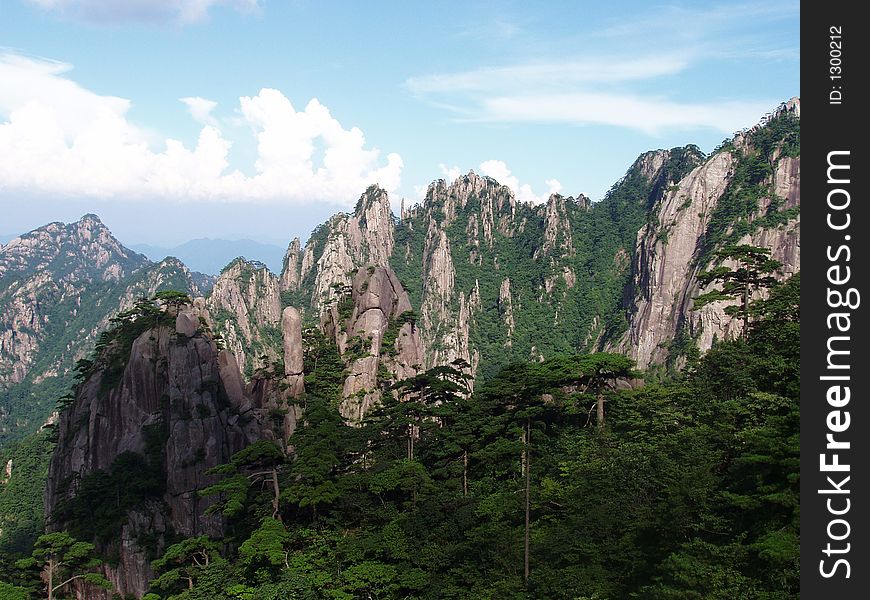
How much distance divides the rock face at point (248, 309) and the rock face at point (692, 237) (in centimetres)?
7474

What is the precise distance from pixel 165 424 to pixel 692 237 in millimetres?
94548

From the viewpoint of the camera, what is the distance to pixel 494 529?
2519 centimetres

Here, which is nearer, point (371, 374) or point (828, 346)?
point (828, 346)

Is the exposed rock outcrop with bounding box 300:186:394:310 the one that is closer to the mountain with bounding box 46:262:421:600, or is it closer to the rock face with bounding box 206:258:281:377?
the rock face with bounding box 206:258:281:377

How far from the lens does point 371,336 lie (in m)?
64.6

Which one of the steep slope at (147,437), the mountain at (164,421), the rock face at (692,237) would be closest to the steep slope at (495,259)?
the rock face at (692,237)

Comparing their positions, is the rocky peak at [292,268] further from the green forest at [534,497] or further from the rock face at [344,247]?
the green forest at [534,497]

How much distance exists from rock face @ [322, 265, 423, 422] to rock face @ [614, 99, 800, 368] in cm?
4674

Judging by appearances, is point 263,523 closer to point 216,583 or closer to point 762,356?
point 216,583

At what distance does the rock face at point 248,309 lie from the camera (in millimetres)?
127500

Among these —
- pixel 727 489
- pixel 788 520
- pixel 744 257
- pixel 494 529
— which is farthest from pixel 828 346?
pixel 744 257

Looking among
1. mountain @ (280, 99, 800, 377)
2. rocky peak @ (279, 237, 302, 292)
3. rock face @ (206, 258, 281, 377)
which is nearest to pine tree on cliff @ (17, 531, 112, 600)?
A: mountain @ (280, 99, 800, 377)

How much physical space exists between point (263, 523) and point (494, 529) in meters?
12.2

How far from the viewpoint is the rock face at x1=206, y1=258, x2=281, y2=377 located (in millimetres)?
127500
